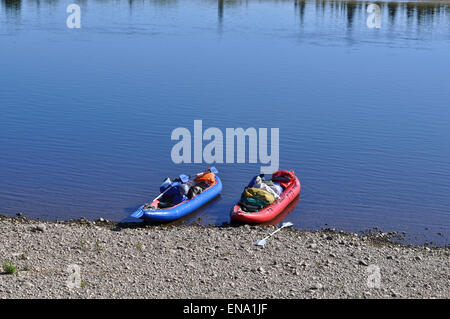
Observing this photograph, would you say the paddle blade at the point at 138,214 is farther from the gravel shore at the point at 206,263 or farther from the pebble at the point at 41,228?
the pebble at the point at 41,228

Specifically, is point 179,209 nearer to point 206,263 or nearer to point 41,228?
point 41,228

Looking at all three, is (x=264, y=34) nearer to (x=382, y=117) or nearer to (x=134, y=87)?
(x=134, y=87)

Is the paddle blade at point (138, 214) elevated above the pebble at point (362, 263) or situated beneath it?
elevated above

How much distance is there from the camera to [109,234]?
56.9ft

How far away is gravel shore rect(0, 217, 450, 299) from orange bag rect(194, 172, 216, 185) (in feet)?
8.79

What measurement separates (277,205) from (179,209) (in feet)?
9.09

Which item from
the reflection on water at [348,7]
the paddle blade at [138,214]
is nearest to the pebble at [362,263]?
the paddle blade at [138,214]

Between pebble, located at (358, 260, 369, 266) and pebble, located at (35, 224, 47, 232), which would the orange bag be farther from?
pebble, located at (358, 260, 369, 266)

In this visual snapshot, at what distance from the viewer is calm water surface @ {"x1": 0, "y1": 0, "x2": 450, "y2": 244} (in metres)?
20.9

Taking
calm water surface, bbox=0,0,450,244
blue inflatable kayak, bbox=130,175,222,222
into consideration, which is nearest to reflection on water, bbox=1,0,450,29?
calm water surface, bbox=0,0,450,244

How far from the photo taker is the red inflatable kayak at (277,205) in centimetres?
1866

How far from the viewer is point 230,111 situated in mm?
30391

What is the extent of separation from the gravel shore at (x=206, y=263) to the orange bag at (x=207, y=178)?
2679mm

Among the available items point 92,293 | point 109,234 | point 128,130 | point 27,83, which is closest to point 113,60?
point 27,83
